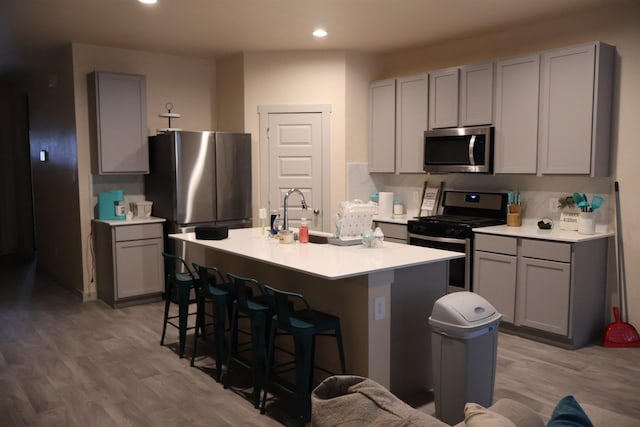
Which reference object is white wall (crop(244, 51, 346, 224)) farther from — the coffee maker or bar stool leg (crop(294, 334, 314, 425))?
bar stool leg (crop(294, 334, 314, 425))

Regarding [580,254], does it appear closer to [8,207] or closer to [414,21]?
[414,21]

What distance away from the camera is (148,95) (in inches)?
238

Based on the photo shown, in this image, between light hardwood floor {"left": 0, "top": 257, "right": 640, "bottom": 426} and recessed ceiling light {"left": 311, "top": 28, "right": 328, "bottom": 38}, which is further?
recessed ceiling light {"left": 311, "top": 28, "right": 328, "bottom": 38}

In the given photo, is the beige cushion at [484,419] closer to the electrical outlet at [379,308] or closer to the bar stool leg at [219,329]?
the electrical outlet at [379,308]

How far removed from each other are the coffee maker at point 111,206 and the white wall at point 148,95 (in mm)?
154

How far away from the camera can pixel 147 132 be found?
5785 mm

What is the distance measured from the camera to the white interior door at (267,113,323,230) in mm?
Answer: 5961

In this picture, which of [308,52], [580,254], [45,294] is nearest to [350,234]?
[580,254]

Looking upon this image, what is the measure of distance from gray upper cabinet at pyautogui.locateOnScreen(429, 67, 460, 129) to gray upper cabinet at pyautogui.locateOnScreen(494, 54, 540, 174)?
0.47 meters

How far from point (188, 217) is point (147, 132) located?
108 centimetres

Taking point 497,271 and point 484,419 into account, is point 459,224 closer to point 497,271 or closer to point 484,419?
point 497,271

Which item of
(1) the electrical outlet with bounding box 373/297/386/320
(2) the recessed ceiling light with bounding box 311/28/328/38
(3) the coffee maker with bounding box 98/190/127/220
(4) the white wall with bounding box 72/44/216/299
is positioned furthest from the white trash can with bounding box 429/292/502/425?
(4) the white wall with bounding box 72/44/216/299

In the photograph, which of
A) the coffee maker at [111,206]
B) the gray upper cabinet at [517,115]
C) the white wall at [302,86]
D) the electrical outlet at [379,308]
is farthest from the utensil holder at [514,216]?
the coffee maker at [111,206]

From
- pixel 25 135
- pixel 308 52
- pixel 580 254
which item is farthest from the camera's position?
pixel 25 135
